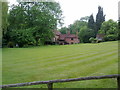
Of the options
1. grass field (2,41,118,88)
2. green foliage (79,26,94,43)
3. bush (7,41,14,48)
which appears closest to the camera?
grass field (2,41,118,88)

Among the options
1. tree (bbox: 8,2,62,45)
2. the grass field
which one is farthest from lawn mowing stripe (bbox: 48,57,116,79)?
tree (bbox: 8,2,62,45)

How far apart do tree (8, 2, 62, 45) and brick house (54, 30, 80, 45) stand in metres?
0.09

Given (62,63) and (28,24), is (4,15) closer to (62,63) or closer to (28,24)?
(28,24)

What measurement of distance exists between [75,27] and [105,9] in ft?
1.68

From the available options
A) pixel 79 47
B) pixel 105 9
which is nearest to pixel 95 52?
pixel 79 47

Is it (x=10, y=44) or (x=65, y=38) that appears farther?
(x=65, y=38)

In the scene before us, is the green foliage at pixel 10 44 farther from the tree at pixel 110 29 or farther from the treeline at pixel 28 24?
the tree at pixel 110 29

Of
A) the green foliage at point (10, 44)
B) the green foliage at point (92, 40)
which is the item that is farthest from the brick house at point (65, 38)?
the green foliage at point (10, 44)

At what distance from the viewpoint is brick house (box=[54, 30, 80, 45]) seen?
5.77 ft

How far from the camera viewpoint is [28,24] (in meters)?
1.70

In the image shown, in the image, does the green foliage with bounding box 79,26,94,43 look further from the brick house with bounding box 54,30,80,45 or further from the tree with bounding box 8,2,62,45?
the tree with bounding box 8,2,62,45

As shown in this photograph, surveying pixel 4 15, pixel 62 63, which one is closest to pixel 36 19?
pixel 4 15

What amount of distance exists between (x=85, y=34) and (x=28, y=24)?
31.1 inches

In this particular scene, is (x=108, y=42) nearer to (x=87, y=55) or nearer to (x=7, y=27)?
(x=87, y=55)
